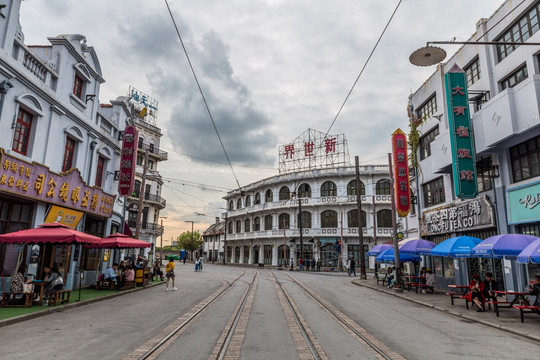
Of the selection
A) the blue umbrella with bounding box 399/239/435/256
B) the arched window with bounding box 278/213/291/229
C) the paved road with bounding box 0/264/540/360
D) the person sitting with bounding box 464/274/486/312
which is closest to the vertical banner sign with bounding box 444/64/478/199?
the blue umbrella with bounding box 399/239/435/256

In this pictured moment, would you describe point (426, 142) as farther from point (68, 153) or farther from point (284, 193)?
point (284, 193)

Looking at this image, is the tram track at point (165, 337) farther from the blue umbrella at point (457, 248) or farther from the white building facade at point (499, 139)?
the white building facade at point (499, 139)

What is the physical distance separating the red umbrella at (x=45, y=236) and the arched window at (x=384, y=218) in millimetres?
37912

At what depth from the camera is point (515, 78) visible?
1505cm

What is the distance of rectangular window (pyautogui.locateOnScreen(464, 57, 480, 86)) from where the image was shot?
1767cm

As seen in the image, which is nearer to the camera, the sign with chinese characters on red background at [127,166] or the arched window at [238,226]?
the sign with chinese characters on red background at [127,166]

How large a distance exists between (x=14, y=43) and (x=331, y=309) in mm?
14261

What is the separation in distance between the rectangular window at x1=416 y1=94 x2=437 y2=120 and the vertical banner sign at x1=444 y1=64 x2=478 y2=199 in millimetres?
5495

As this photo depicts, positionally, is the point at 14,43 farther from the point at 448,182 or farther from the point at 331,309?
the point at 448,182

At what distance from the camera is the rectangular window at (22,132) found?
40.9 feet

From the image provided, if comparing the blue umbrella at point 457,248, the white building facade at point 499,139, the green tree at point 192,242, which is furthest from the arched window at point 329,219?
the green tree at point 192,242

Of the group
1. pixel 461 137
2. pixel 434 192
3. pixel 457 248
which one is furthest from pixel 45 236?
pixel 434 192

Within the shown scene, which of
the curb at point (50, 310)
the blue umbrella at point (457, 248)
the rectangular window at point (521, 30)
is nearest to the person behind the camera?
the curb at point (50, 310)

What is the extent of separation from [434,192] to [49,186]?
68.0 feet
